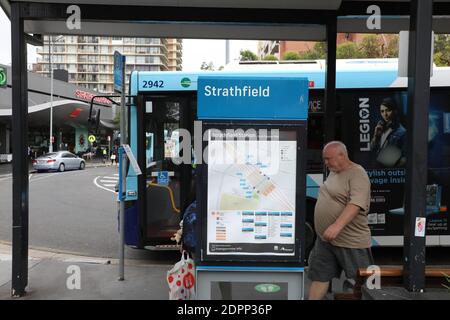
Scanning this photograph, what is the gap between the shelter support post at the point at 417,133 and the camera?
3.22 meters

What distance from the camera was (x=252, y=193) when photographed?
3.64 m

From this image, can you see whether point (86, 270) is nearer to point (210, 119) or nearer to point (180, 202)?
point (180, 202)

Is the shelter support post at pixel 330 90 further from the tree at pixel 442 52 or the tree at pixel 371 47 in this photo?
the tree at pixel 371 47

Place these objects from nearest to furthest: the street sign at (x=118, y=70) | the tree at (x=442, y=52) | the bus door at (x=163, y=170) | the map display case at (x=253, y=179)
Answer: the map display case at (x=253, y=179)
the street sign at (x=118, y=70)
the bus door at (x=163, y=170)
the tree at (x=442, y=52)

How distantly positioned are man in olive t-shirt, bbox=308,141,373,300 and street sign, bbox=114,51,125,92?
2985 millimetres

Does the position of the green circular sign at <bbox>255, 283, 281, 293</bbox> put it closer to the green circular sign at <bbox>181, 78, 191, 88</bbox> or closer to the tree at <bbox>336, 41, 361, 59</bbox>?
the green circular sign at <bbox>181, 78, 191, 88</bbox>

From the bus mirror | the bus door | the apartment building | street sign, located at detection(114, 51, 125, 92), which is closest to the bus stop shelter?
street sign, located at detection(114, 51, 125, 92)

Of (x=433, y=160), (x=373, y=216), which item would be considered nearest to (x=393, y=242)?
(x=373, y=216)

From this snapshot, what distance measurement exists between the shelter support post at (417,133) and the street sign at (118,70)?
368 centimetres

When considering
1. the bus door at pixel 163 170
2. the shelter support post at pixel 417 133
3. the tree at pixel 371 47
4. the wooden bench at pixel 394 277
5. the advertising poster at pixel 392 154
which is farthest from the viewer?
the tree at pixel 371 47

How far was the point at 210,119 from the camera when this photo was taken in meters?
3.59

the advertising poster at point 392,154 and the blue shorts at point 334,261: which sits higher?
the advertising poster at point 392,154

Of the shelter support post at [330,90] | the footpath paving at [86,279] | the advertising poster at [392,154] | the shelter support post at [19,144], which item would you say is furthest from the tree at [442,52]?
the shelter support post at [19,144]

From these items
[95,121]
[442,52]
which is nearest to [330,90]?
[95,121]
